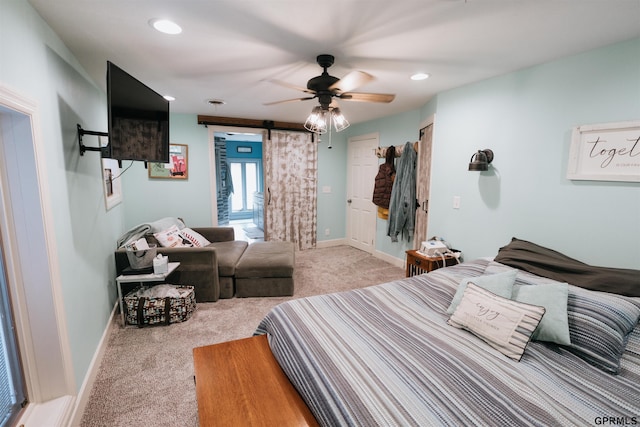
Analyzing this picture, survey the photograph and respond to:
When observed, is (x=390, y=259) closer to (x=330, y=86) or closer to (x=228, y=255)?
(x=228, y=255)

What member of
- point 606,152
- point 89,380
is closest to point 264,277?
point 89,380

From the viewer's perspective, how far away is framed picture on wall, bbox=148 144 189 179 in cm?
398

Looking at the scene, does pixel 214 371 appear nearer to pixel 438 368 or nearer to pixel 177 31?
pixel 438 368

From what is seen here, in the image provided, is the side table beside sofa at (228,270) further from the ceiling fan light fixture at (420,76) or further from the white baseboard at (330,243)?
the ceiling fan light fixture at (420,76)

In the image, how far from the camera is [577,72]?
6.37 ft

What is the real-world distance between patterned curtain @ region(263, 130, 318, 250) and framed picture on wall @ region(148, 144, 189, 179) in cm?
121

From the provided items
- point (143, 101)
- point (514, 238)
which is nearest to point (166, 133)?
point (143, 101)

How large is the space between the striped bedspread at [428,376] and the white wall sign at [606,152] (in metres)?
1.00

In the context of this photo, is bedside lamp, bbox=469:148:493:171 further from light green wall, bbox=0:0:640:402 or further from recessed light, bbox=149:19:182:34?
recessed light, bbox=149:19:182:34

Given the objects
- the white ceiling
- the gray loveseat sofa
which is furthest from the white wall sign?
the gray loveseat sofa

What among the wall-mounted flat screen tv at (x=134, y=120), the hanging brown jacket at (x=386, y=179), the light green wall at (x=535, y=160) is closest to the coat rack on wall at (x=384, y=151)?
the hanging brown jacket at (x=386, y=179)

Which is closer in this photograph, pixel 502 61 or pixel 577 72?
pixel 577 72

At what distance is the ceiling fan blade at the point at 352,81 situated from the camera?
1.70 metres

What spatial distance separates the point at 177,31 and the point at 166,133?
0.96 m
